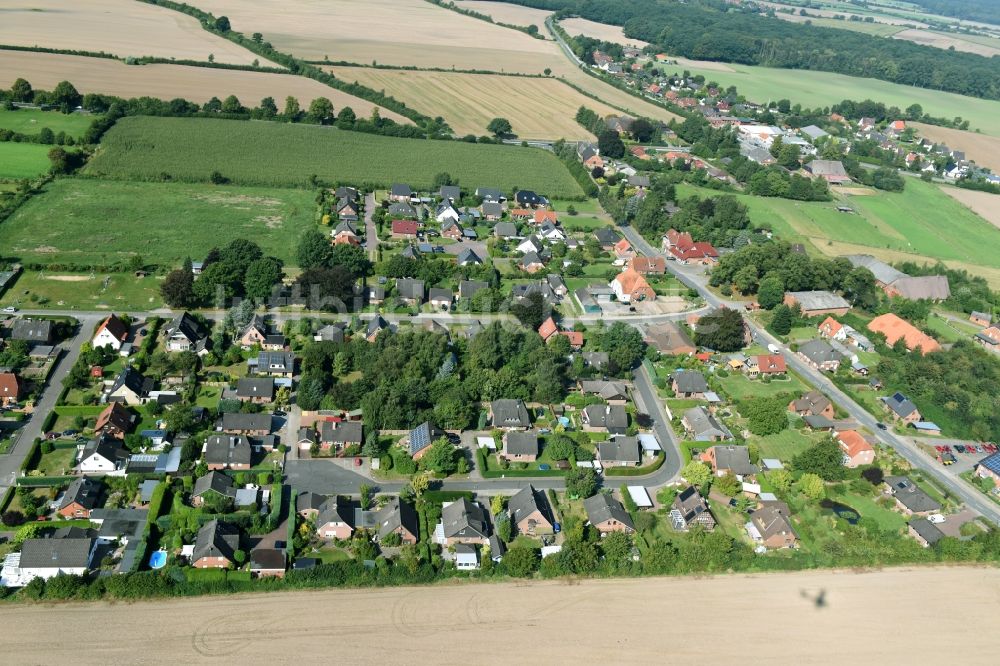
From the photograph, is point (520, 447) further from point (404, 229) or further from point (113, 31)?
point (113, 31)

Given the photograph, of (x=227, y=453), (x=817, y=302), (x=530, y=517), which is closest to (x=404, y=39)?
(x=817, y=302)

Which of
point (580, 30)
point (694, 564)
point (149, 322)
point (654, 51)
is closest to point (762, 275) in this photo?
point (694, 564)

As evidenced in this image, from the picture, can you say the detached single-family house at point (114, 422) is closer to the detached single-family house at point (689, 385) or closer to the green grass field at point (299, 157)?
the detached single-family house at point (689, 385)

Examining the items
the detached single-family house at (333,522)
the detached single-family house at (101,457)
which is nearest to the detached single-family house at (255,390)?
the detached single-family house at (101,457)

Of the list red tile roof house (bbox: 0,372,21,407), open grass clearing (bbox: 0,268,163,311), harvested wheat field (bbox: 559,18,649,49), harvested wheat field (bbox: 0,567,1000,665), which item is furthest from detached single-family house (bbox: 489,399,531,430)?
harvested wheat field (bbox: 559,18,649,49)

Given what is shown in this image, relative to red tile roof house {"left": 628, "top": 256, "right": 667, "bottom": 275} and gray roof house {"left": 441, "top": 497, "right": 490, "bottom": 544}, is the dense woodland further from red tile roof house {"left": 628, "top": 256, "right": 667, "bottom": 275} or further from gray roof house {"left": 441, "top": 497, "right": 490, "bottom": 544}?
gray roof house {"left": 441, "top": 497, "right": 490, "bottom": 544}
